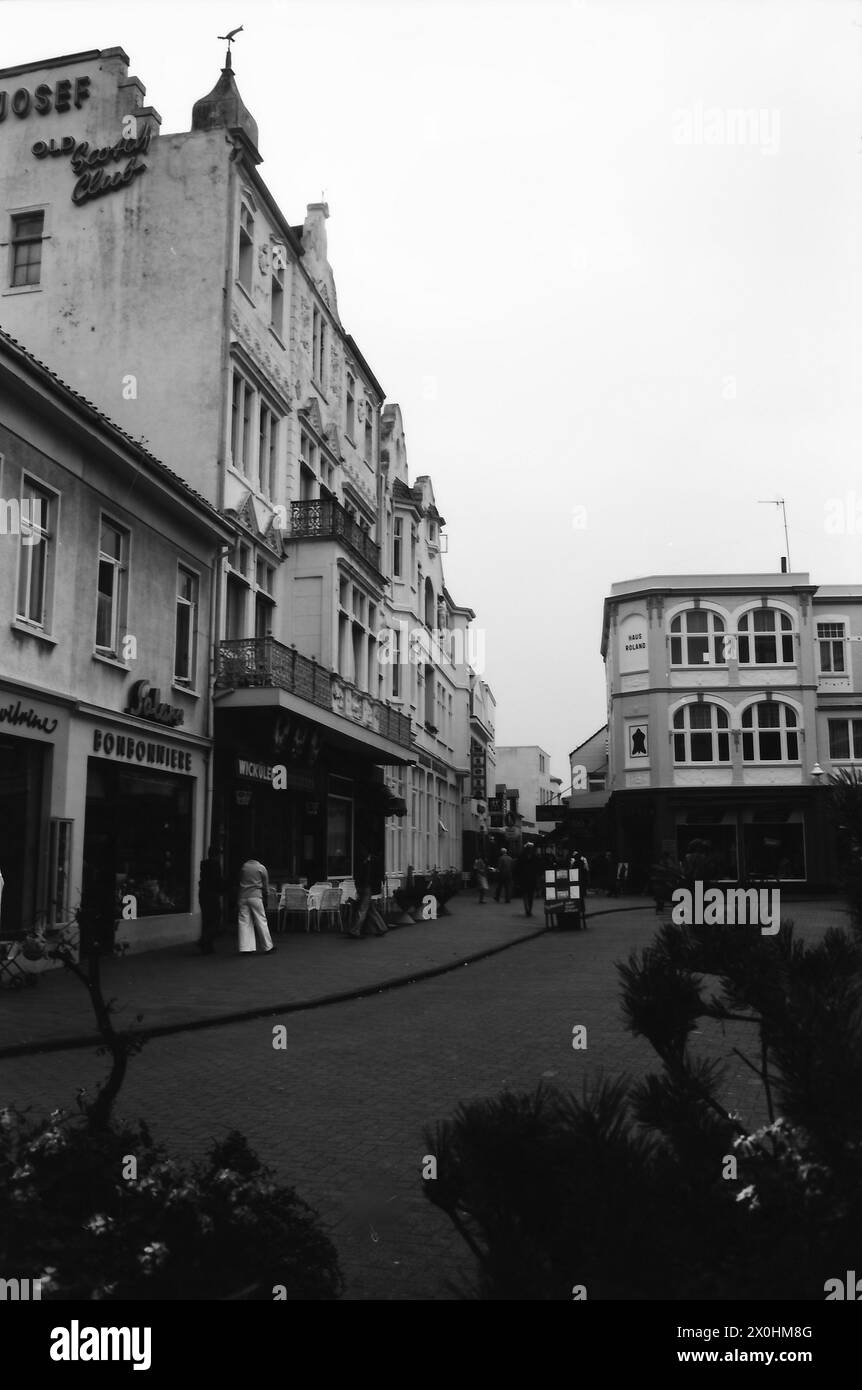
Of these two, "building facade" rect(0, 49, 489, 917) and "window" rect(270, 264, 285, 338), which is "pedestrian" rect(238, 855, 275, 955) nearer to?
"building facade" rect(0, 49, 489, 917)

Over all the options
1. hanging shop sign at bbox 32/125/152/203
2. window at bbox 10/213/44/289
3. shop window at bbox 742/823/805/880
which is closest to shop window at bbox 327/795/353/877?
window at bbox 10/213/44/289

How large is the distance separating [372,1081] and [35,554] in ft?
34.0

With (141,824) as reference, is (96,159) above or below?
above

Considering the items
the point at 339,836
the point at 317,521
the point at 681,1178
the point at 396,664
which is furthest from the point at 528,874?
the point at 681,1178

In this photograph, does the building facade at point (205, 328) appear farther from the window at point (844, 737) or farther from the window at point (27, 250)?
the window at point (844, 737)

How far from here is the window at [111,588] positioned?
59.4 feet

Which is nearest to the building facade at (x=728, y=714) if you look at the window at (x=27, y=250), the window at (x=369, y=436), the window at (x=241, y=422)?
the window at (x=369, y=436)

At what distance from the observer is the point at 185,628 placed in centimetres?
2152

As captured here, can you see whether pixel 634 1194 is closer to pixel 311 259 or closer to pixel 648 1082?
pixel 648 1082

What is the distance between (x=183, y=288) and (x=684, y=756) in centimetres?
3125

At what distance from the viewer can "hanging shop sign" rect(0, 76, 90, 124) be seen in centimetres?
2416

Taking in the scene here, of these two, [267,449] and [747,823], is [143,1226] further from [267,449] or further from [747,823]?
[747,823]

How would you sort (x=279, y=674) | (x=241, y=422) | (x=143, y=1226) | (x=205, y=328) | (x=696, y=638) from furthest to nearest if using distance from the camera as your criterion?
1. (x=696, y=638)
2. (x=241, y=422)
3. (x=205, y=328)
4. (x=279, y=674)
5. (x=143, y=1226)
